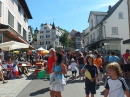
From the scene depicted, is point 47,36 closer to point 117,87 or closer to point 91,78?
point 91,78

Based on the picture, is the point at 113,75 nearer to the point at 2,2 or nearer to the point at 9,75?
the point at 9,75

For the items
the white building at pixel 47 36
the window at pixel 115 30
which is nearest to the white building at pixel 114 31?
the window at pixel 115 30

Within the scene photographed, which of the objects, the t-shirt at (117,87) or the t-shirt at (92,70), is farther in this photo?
the t-shirt at (92,70)

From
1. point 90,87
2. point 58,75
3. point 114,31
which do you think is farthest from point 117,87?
point 114,31

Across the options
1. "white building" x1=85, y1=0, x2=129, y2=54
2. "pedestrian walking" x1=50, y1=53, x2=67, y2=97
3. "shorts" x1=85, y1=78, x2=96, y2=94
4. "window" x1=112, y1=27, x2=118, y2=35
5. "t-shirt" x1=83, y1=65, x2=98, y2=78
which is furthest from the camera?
"window" x1=112, y1=27, x2=118, y2=35

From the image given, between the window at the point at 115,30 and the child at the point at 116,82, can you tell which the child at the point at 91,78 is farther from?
the window at the point at 115,30

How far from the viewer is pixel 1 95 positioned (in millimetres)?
7414

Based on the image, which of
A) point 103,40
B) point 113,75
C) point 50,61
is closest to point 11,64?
point 50,61

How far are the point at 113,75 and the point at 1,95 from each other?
5.41 m

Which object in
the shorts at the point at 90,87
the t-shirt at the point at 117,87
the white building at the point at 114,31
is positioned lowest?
the shorts at the point at 90,87

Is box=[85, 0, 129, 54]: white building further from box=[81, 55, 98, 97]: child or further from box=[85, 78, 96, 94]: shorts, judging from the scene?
box=[85, 78, 96, 94]: shorts

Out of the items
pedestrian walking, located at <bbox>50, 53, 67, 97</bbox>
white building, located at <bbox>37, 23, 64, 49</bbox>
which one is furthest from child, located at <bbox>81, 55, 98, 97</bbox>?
white building, located at <bbox>37, 23, 64, 49</bbox>

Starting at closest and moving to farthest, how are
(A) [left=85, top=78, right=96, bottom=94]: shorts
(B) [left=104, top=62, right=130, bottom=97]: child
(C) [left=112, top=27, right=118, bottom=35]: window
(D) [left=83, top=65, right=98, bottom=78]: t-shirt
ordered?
1. (B) [left=104, top=62, right=130, bottom=97]: child
2. (A) [left=85, top=78, right=96, bottom=94]: shorts
3. (D) [left=83, top=65, right=98, bottom=78]: t-shirt
4. (C) [left=112, top=27, right=118, bottom=35]: window

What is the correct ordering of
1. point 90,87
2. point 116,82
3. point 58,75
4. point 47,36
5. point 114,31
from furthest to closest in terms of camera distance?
point 47,36 < point 114,31 < point 90,87 < point 58,75 < point 116,82
